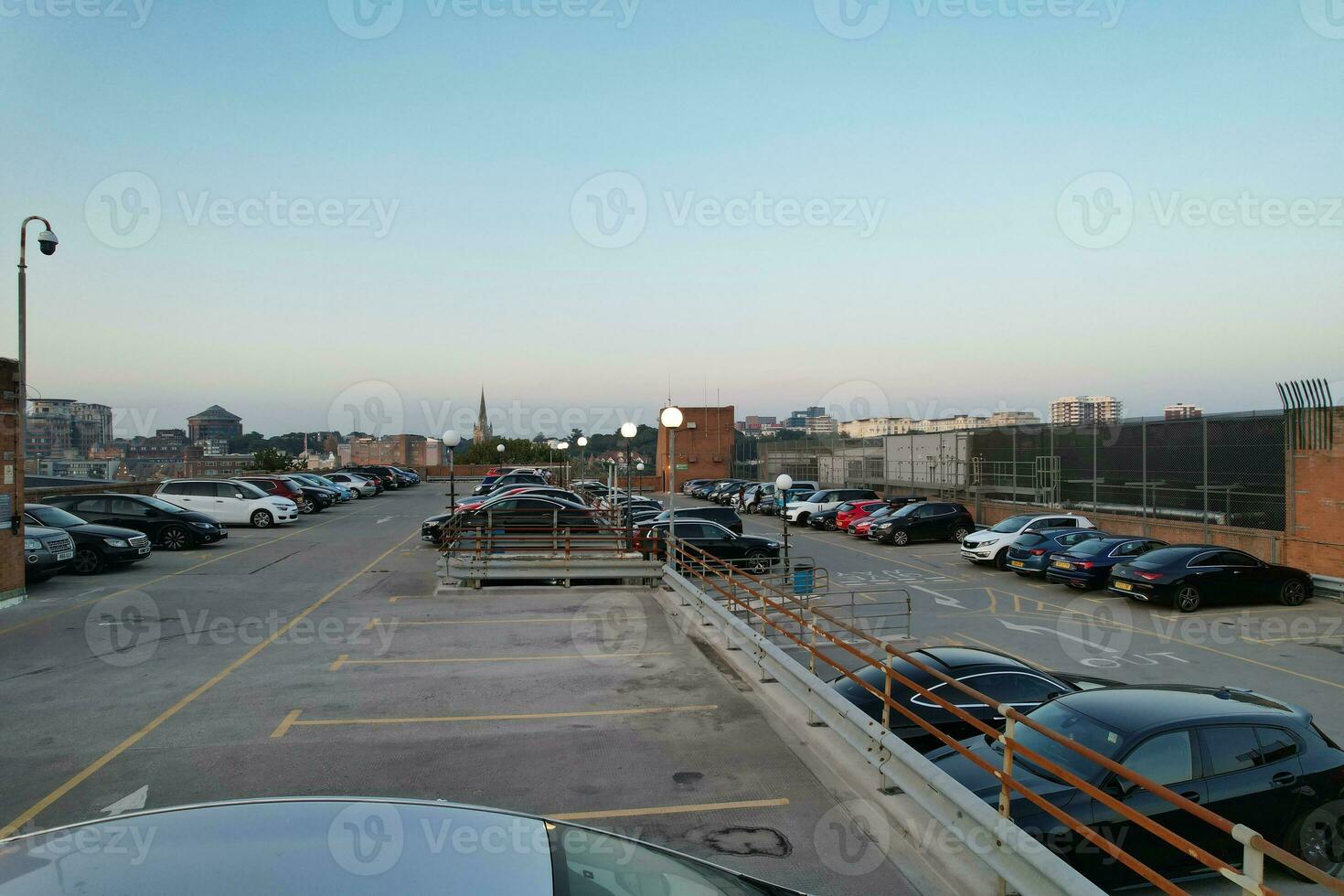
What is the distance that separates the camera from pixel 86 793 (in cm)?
649

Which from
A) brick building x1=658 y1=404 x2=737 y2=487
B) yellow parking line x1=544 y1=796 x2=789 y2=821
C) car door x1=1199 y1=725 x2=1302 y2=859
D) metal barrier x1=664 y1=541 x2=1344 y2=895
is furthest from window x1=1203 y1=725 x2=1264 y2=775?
brick building x1=658 y1=404 x2=737 y2=487

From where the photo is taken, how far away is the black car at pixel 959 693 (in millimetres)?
7871

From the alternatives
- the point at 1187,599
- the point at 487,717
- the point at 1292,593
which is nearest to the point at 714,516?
the point at 1187,599

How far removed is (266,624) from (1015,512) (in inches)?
1058

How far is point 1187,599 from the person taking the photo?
16.7 meters

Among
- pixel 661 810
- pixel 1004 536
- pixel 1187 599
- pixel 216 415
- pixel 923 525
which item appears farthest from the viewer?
pixel 216 415

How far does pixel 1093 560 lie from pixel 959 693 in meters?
12.9

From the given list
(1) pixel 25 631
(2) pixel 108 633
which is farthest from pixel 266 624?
(1) pixel 25 631

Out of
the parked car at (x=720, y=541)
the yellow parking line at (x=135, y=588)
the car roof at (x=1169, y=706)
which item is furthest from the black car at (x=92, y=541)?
the car roof at (x=1169, y=706)

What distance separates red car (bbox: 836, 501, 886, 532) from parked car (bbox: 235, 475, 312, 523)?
21.6 metres

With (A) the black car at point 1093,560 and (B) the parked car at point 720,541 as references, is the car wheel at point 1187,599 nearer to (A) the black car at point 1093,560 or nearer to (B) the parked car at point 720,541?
(A) the black car at point 1093,560

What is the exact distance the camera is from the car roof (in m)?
6.02

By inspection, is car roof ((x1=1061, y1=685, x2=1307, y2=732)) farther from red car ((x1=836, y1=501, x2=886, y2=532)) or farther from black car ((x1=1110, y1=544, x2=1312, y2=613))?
red car ((x1=836, y1=501, x2=886, y2=532))

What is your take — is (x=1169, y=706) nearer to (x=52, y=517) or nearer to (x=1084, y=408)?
(x=52, y=517)
